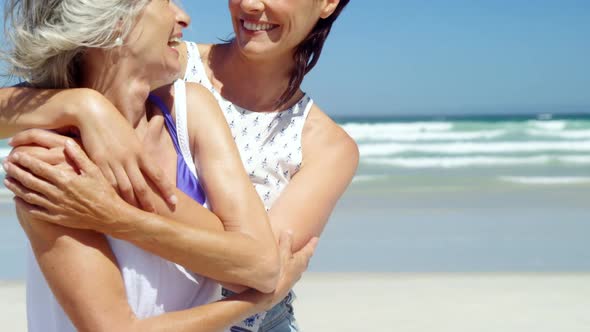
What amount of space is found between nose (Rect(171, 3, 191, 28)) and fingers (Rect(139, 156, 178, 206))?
41 centimetres

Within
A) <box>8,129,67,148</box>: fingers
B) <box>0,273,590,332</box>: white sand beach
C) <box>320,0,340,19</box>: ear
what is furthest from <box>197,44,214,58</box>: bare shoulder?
<box>0,273,590,332</box>: white sand beach

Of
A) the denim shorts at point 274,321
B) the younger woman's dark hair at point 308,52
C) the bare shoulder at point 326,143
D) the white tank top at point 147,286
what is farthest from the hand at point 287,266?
the younger woman's dark hair at point 308,52

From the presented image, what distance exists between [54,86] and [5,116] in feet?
0.52

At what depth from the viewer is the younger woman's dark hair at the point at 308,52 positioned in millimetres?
2869

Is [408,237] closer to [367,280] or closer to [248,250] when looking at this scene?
[367,280]

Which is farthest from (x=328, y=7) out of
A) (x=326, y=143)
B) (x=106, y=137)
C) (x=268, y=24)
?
(x=106, y=137)

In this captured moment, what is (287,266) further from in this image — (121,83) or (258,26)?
(258,26)

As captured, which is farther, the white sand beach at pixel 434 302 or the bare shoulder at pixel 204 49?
the white sand beach at pixel 434 302

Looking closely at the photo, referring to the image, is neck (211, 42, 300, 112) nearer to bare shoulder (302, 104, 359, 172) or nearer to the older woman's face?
bare shoulder (302, 104, 359, 172)

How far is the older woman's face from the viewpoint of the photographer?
6.94ft

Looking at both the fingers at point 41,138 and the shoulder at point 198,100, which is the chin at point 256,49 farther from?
the fingers at point 41,138

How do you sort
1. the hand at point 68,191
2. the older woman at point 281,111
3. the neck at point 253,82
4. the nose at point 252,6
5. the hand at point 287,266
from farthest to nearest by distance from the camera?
the neck at point 253,82 < the nose at point 252,6 < the older woman at point 281,111 < the hand at point 287,266 < the hand at point 68,191

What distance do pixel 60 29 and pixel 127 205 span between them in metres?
0.45

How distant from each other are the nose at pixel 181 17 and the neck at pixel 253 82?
595 millimetres
